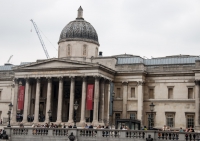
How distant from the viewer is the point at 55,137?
3759 centimetres

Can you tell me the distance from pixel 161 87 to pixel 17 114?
78.2 ft

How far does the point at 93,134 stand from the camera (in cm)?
3681

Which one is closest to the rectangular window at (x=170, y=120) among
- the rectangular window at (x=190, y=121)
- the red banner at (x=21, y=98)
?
the rectangular window at (x=190, y=121)

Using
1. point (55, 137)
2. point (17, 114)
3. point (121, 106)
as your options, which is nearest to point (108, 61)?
point (121, 106)

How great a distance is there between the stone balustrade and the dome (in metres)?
30.3

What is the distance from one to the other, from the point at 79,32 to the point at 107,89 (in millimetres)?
11658

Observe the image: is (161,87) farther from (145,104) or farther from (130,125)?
(130,125)

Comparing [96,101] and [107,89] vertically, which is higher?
[107,89]

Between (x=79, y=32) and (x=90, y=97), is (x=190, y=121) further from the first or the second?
(x=79, y=32)

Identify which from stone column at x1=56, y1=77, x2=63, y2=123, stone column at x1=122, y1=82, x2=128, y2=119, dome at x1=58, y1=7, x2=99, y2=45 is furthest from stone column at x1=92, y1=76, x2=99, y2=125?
dome at x1=58, y1=7, x2=99, y2=45

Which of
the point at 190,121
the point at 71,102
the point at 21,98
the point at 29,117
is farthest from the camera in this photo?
the point at 29,117

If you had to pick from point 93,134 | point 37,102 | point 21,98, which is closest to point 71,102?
point 37,102

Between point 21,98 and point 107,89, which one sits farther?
point 107,89

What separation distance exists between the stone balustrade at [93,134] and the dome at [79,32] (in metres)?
30.3
